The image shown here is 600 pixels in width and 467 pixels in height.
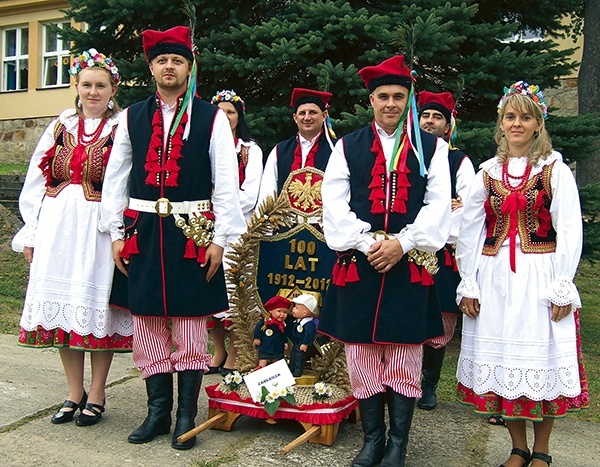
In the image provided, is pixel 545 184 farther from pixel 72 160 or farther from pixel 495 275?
pixel 72 160

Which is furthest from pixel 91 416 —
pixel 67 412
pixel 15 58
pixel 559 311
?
pixel 15 58

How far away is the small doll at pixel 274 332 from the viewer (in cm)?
429

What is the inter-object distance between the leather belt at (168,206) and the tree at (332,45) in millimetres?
2486

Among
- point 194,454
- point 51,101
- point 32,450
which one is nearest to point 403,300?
point 194,454

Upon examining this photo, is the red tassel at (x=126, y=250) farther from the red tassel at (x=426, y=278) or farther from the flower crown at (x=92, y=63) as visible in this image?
the red tassel at (x=426, y=278)

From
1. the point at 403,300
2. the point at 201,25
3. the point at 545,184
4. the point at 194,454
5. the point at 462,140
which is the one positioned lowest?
the point at 194,454

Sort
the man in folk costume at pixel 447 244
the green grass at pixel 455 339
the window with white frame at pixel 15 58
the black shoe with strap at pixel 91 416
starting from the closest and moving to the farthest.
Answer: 1. the black shoe with strap at pixel 91 416
2. the man in folk costume at pixel 447 244
3. the green grass at pixel 455 339
4. the window with white frame at pixel 15 58

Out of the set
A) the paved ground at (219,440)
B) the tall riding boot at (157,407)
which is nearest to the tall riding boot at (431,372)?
the paved ground at (219,440)

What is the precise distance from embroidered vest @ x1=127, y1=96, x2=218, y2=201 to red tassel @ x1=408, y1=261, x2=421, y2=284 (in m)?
1.13

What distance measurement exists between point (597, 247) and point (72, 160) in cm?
439

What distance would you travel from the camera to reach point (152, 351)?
13.0 ft

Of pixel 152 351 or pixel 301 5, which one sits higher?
pixel 301 5

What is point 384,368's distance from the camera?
3.71 meters

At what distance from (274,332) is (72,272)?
3.85ft
